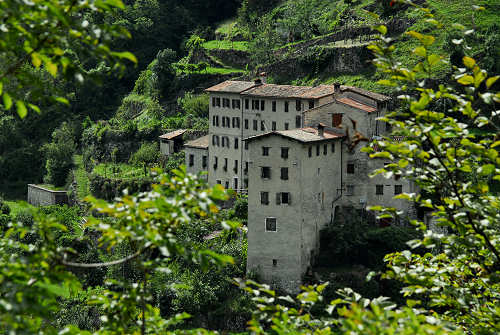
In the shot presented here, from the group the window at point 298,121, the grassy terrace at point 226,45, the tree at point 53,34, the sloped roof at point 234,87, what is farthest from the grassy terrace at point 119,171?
the tree at point 53,34

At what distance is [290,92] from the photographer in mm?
58406

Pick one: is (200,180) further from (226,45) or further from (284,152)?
(226,45)

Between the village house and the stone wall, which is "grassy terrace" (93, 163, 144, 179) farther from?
the village house

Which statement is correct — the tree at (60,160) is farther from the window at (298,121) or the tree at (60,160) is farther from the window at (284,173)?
the window at (284,173)

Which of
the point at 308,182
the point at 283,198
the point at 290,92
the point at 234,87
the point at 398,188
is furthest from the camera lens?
the point at 234,87

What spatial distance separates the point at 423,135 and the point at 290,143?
3624 centimetres

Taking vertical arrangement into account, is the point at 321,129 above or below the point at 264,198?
above

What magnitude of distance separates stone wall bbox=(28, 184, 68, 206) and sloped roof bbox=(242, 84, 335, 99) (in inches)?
892

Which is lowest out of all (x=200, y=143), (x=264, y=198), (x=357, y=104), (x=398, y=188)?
(x=264, y=198)

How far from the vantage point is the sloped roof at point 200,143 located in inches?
2491

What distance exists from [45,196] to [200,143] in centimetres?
2067

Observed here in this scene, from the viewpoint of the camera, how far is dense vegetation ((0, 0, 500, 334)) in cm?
802

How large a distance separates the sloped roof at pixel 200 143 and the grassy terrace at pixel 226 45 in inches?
932

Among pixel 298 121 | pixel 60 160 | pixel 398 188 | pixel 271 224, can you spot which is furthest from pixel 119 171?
pixel 398 188
